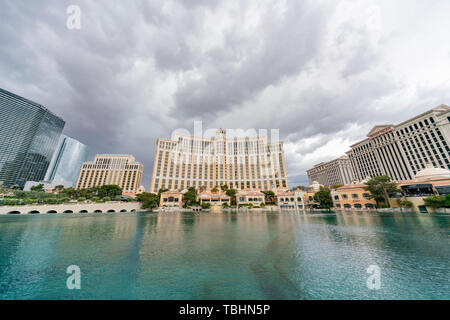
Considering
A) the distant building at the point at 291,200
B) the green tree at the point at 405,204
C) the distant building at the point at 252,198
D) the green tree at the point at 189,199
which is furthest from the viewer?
the green tree at the point at 189,199

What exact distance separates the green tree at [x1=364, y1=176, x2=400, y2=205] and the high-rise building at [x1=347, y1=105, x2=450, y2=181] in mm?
34774

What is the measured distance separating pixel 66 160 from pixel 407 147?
11503 inches

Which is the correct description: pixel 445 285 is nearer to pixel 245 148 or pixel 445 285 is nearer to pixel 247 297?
pixel 247 297

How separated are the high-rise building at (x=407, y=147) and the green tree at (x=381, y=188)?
114 feet

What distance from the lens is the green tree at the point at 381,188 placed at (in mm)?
43469

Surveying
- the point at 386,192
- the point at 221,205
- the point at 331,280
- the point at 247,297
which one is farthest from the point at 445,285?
the point at 221,205

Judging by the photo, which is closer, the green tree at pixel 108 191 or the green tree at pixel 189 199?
the green tree at pixel 189 199

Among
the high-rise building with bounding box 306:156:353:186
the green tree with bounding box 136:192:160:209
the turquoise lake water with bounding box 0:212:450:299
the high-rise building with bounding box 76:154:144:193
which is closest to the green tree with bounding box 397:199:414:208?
the turquoise lake water with bounding box 0:212:450:299

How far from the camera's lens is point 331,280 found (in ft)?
25.8

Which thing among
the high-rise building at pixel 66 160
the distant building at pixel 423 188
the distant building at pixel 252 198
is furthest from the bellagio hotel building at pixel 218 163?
the high-rise building at pixel 66 160

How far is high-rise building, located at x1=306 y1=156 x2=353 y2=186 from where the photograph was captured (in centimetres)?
11288

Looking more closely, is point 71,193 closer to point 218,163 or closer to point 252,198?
point 218,163

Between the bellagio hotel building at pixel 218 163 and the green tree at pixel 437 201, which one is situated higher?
the bellagio hotel building at pixel 218 163

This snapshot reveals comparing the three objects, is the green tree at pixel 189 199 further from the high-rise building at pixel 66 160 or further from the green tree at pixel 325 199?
the high-rise building at pixel 66 160
